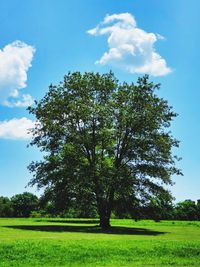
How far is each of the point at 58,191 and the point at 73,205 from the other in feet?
7.76

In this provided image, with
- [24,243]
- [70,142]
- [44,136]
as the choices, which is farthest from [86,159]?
[24,243]

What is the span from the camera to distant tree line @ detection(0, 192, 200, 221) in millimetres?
54906

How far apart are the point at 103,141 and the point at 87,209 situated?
8076 millimetres

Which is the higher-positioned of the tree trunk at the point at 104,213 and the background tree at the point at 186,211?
the background tree at the point at 186,211

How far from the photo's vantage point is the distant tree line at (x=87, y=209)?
5491 centimetres

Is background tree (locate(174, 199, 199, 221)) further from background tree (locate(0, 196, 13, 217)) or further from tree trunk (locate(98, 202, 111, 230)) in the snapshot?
tree trunk (locate(98, 202, 111, 230))

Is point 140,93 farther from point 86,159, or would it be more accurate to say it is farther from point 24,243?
point 24,243

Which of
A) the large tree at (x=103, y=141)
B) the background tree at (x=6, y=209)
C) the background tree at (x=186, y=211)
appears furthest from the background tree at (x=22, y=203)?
the large tree at (x=103, y=141)

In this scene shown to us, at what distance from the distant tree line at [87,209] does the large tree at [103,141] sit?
0.97m

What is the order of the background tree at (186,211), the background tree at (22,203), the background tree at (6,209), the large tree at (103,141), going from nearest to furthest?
1. the large tree at (103,141)
2. the background tree at (186,211)
3. the background tree at (6,209)
4. the background tree at (22,203)

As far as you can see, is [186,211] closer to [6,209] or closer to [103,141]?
[6,209]

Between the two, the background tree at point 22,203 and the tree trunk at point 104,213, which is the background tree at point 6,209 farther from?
the tree trunk at point 104,213

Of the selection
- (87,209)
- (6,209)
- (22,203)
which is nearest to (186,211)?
(22,203)

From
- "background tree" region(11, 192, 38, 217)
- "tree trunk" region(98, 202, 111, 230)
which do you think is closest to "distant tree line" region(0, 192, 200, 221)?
"background tree" region(11, 192, 38, 217)
